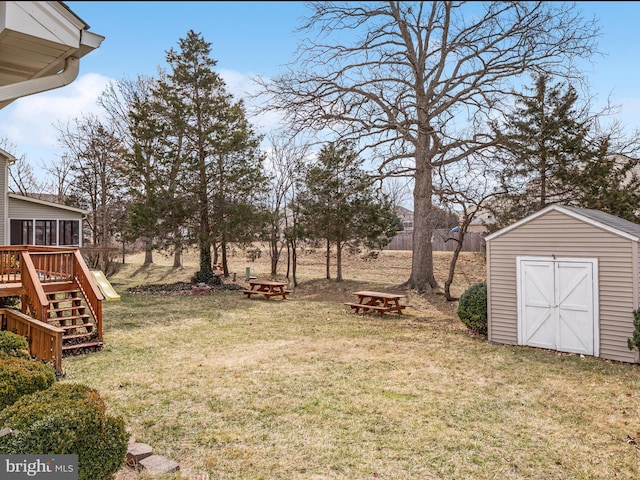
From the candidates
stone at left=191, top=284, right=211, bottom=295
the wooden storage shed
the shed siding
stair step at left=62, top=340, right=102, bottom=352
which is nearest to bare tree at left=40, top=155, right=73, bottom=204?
the shed siding

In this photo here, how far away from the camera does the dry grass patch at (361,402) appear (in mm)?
4168

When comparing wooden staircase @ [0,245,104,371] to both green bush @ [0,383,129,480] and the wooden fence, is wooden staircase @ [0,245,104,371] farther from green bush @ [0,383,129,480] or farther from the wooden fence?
the wooden fence

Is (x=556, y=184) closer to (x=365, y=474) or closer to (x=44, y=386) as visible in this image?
(x=365, y=474)

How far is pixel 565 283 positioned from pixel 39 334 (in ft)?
30.4

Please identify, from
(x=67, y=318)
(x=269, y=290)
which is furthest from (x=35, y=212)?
(x=67, y=318)

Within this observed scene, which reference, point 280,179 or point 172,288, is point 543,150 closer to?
point 280,179

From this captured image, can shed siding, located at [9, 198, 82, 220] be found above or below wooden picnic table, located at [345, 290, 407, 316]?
above

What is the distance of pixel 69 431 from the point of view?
123 inches

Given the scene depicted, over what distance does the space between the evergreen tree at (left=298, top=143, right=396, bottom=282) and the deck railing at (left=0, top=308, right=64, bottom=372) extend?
13.1 metres

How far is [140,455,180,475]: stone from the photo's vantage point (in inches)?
152

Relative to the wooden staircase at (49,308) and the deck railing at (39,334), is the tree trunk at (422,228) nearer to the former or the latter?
the wooden staircase at (49,308)

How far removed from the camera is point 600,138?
15422 mm

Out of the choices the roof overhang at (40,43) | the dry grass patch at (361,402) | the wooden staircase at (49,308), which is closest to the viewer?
the roof overhang at (40,43)

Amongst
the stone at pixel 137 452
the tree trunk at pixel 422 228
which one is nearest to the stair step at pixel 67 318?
the stone at pixel 137 452
